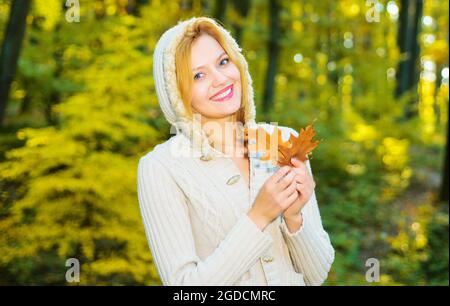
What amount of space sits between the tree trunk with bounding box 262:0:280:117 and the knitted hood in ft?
30.7

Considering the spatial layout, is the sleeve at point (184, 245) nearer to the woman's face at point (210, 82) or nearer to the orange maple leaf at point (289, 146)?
the orange maple leaf at point (289, 146)

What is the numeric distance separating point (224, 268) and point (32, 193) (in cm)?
336

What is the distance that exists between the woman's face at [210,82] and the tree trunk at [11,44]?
11.5 feet

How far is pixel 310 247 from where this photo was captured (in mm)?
1452

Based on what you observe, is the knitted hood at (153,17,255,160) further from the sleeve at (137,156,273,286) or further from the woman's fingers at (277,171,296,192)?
the woman's fingers at (277,171,296,192)

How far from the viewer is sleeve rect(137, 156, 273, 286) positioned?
127 centimetres

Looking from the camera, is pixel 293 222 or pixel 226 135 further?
pixel 226 135

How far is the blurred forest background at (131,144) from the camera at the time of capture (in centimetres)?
431

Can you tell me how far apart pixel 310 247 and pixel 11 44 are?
13.2ft

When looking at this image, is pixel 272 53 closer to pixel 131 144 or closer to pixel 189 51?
pixel 131 144

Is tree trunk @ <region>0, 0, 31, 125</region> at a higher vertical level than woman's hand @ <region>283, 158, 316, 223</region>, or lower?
higher

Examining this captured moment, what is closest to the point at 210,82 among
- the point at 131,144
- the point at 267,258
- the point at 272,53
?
the point at 267,258

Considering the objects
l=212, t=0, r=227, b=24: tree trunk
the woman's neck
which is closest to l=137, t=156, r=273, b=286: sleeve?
the woman's neck
